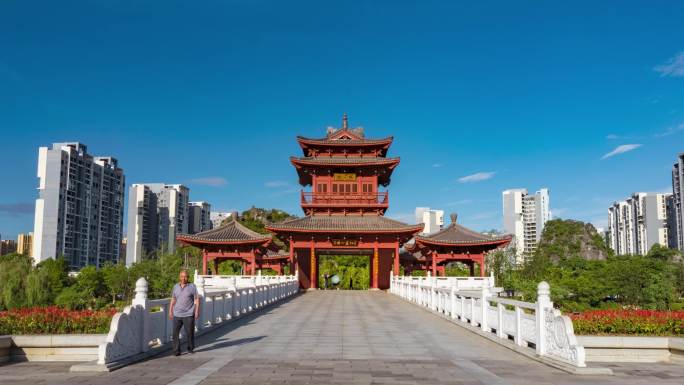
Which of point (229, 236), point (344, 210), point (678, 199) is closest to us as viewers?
point (229, 236)

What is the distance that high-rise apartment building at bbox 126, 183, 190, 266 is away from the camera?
3684 inches

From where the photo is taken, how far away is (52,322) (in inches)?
438

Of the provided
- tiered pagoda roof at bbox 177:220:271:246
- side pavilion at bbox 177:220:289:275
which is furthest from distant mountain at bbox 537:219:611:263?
tiered pagoda roof at bbox 177:220:271:246

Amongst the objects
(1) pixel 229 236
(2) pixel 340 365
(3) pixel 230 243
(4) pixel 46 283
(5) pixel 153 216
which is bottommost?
(4) pixel 46 283

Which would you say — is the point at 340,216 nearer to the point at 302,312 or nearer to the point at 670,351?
the point at 302,312

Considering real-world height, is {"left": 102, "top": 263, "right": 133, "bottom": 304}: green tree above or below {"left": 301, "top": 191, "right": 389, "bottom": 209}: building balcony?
below

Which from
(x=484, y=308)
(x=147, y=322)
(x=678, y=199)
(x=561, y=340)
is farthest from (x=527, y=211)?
(x=147, y=322)

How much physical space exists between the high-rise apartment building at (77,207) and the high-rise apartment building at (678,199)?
8348cm

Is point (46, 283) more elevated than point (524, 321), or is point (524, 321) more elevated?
point (524, 321)

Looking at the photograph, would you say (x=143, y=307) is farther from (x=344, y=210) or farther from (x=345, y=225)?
(x=344, y=210)

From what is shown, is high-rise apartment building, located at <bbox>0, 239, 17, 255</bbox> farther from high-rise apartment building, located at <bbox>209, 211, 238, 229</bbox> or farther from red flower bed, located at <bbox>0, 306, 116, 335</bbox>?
red flower bed, located at <bbox>0, 306, 116, 335</bbox>

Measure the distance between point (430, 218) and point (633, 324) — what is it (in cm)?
11311

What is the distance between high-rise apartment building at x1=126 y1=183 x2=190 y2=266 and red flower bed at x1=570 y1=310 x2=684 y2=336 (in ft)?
279

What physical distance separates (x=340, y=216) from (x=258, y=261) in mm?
7025
